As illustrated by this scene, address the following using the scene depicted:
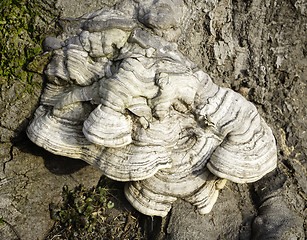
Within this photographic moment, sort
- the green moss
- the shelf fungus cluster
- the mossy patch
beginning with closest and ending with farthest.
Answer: the shelf fungus cluster → the green moss → the mossy patch

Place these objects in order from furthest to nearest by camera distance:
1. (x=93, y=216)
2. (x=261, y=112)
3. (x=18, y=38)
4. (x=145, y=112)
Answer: (x=261, y=112), (x=93, y=216), (x=18, y=38), (x=145, y=112)

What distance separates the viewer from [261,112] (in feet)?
12.3

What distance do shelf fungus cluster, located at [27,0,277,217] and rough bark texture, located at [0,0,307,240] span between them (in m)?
0.34

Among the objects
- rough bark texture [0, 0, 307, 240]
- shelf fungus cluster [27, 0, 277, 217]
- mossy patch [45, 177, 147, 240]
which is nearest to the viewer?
shelf fungus cluster [27, 0, 277, 217]

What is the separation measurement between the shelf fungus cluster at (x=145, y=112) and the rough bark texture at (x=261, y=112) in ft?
1.10

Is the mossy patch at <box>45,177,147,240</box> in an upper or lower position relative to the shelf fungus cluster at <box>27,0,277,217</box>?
lower

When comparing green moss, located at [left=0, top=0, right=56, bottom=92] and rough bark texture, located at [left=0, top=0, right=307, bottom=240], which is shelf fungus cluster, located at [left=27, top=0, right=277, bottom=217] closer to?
green moss, located at [left=0, top=0, right=56, bottom=92]

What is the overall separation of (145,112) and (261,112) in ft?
5.48

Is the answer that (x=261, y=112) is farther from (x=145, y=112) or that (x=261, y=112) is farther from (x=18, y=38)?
(x=18, y=38)

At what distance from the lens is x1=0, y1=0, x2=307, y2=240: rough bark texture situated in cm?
317

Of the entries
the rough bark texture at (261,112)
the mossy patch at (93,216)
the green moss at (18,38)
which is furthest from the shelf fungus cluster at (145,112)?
the mossy patch at (93,216)

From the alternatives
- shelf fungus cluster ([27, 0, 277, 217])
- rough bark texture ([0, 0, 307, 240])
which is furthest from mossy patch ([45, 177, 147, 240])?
shelf fungus cluster ([27, 0, 277, 217])


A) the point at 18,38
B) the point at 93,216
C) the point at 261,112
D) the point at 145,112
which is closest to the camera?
the point at 145,112

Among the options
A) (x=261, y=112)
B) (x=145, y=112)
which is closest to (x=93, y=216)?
(x=145, y=112)
